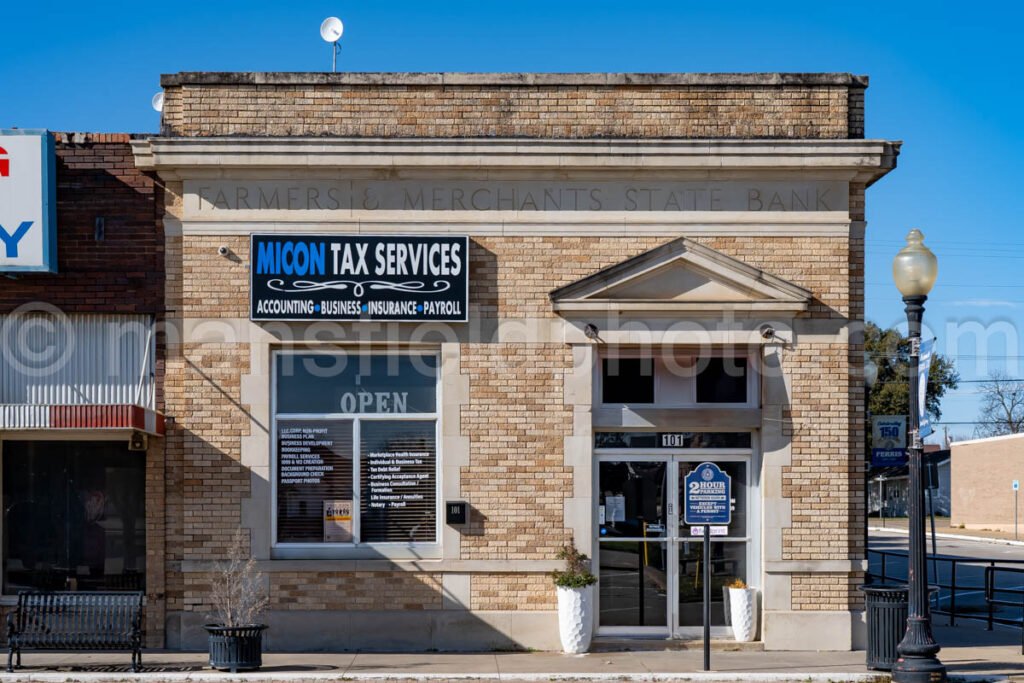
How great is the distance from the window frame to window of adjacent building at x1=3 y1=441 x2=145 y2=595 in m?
1.73

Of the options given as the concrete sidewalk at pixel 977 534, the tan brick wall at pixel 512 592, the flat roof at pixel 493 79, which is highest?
the flat roof at pixel 493 79

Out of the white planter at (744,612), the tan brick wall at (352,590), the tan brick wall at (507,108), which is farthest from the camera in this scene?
the tan brick wall at (507,108)

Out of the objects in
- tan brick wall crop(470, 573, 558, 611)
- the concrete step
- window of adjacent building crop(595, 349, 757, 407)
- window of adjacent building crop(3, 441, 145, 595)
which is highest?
window of adjacent building crop(595, 349, 757, 407)

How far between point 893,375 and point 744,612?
57.5 metres

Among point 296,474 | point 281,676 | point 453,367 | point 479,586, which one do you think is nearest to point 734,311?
point 453,367

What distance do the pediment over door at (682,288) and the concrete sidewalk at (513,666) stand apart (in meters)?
4.22

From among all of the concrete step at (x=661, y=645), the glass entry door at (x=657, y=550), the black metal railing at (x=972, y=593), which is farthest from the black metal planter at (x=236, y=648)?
the black metal railing at (x=972, y=593)

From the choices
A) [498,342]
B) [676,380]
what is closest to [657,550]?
[676,380]

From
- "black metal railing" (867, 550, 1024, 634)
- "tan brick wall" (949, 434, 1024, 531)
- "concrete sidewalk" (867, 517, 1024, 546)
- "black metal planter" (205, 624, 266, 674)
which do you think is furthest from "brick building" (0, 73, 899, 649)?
"tan brick wall" (949, 434, 1024, 531)

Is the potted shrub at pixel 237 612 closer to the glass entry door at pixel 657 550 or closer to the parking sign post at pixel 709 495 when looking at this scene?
the glass entry door at pixel 657 550

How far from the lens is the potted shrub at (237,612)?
12.8 meters

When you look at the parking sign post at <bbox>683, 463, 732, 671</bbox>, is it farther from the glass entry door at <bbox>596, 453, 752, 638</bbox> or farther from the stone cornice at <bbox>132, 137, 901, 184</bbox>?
the stone cornice at <bbox>132, 137, 901, 184</bbox>

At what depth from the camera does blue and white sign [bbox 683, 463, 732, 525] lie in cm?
1372

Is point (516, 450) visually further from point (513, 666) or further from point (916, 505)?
point (916, 505)
